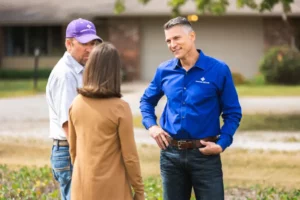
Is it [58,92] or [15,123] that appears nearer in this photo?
[58,92]

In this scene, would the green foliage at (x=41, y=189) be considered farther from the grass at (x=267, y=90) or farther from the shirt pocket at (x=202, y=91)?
the grass at (x=267, y=90)

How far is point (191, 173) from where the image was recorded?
514 cm

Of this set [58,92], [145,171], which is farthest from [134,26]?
[58,92]

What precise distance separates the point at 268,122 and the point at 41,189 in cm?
932

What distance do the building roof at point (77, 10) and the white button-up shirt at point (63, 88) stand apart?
28119 mm

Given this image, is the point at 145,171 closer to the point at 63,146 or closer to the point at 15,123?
the point at 63,146

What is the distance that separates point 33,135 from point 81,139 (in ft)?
33.1

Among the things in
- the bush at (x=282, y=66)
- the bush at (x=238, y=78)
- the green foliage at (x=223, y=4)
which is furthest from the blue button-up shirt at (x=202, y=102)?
the bush at (x=238, y=78)

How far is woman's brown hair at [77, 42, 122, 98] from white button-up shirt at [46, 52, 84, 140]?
26.5 inches

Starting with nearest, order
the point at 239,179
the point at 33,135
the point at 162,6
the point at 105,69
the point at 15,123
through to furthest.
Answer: the point at 105,69
the point at 239,179
the point at 33,135
the point at 15,123
the point at 162,6

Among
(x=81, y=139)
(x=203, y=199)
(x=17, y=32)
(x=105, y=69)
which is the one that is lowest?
(x=17, y=32)

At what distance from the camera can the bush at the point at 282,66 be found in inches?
1209

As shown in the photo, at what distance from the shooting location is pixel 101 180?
4.61 m

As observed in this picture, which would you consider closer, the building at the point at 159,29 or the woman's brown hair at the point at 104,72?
the woman's brown hair at the point at 104,72
